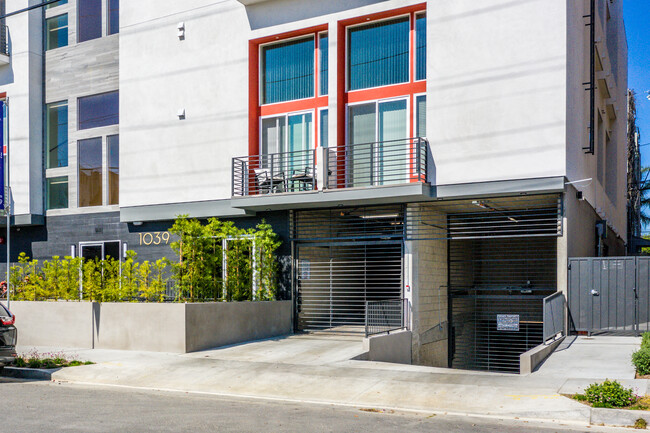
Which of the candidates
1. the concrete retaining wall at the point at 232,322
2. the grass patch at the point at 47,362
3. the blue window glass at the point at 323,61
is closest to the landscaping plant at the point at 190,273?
the concrete retaining wall at the point at 232,322

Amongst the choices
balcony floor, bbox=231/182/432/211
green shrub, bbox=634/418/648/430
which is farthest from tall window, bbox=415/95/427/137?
green shrub, bbox=634/418/648/430

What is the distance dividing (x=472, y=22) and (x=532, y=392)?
968cm

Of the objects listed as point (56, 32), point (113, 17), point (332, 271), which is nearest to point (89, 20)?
point (113, 17)

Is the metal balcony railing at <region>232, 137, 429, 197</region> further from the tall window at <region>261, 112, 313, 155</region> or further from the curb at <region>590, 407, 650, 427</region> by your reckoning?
the curb at <region>590, 407, 650, 427</region>

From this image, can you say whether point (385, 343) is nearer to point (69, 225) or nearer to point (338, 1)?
point (338, 1)

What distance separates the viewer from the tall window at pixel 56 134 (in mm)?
23422

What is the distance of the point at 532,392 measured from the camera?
34.2 ft

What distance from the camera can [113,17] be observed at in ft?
74.0

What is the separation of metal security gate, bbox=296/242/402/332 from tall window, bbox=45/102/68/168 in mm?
9952

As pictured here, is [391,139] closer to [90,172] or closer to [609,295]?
[609,295]

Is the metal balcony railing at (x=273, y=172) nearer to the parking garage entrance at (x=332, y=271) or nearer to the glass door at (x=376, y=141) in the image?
the parking garage entrance at (x=332, y=271)

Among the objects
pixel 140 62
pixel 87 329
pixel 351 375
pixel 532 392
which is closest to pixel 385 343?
pixel 351 375

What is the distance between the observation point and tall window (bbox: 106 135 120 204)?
22.1 meters

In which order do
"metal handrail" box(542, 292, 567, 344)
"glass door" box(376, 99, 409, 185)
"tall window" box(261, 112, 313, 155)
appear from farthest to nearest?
"tall window" box(261, 112, 313, 155) → "glass door" box(376, 99, 409, 185) → "metal handrail" box(542, 292, 567, 344)
